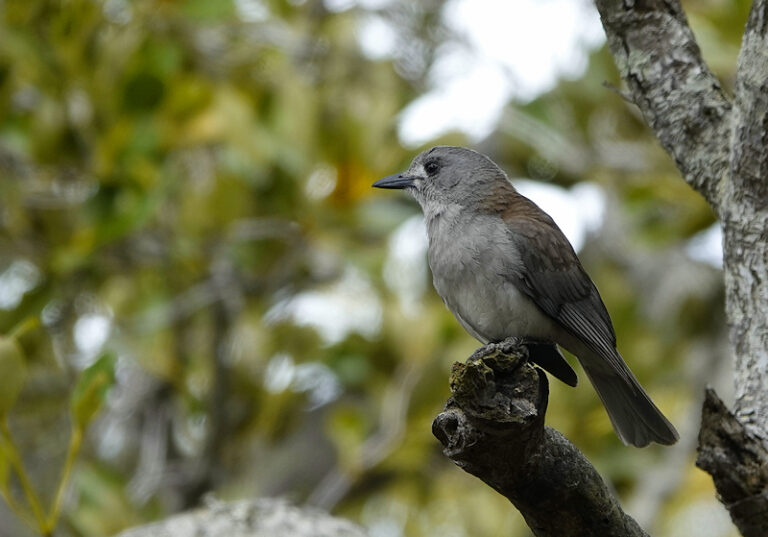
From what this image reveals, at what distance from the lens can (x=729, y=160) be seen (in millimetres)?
2764

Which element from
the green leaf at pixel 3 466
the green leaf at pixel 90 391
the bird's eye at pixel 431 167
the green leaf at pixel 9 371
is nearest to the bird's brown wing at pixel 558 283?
the bird's eye at pixel 431 167

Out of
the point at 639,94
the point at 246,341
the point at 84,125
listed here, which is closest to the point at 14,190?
the point at 84,125

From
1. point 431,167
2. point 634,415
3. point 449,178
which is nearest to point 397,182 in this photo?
point 431,167

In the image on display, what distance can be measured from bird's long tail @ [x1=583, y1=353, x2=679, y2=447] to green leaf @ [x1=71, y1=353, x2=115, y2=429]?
1624mm

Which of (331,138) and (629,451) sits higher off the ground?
(331,138)

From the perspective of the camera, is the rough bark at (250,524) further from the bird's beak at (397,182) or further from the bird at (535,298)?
the bird's beak at (397,182)

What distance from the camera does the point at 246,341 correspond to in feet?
17.9

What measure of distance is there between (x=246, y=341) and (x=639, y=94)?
2.94 meters

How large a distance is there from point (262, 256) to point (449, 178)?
1.58 metres

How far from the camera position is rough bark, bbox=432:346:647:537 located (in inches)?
90.0

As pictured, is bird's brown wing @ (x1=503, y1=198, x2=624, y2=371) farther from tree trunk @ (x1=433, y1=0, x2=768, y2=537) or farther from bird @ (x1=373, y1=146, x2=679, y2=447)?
tree trunk @ (x1=433, y1=0, x2=768, y2=537)

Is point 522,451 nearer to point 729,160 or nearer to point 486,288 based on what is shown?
point 729,160

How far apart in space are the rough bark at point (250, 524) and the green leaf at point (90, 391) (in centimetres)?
57

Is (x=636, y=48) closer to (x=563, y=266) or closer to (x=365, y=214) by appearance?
(x=563, y=266)
